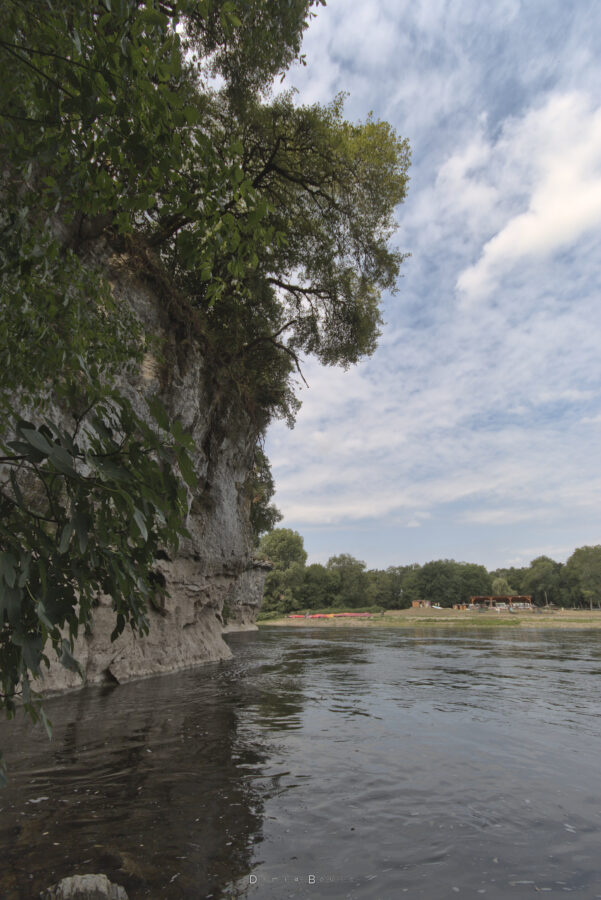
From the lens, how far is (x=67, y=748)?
6895 millimetres

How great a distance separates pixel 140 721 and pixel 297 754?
10.9 feet

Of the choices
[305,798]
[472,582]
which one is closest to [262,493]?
[305,798]

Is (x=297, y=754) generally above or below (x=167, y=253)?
below

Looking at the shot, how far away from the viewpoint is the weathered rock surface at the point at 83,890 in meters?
2.94

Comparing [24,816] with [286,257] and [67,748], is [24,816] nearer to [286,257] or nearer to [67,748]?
[67,748]

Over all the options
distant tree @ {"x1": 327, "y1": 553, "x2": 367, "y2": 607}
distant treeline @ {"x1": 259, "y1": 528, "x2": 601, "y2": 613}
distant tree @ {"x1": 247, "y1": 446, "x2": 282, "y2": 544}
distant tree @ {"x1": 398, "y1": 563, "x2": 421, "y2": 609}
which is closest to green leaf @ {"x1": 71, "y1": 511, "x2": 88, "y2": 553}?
distant tree @ {"x1": 247, "y1": 446, "x2": 282, "y2": 544}

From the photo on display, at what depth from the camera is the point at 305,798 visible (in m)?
5.24

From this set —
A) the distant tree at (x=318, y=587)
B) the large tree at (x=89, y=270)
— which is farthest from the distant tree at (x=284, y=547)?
the large tree at (x=89, y=270)

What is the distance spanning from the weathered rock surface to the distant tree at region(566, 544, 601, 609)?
128 metres

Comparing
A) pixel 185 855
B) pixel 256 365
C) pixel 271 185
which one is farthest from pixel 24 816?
pixel 256 365

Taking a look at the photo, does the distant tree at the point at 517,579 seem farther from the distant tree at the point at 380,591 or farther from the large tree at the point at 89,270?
the large tree at the point at 89,270

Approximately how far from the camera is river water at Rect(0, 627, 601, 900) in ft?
12.1

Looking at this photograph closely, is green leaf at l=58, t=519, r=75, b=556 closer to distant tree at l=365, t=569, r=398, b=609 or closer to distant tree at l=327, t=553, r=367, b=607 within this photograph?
distant tree at l=327, t=553, r=367, b=607

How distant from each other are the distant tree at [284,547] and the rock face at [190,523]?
86636 millimetres
